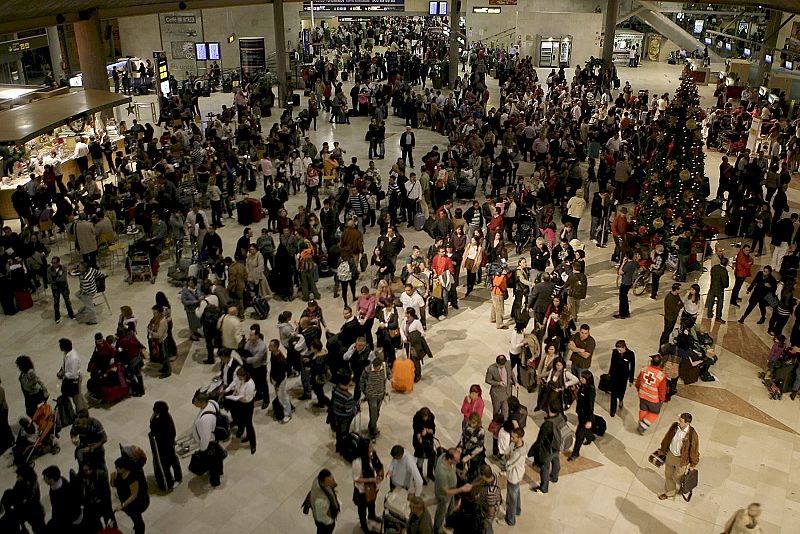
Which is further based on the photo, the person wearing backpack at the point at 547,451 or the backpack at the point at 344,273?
the backpack at the point at 344,273

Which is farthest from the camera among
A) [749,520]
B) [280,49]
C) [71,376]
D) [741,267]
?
[280,49]

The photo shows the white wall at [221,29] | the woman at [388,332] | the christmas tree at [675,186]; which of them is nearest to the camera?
the woman at [388,332]

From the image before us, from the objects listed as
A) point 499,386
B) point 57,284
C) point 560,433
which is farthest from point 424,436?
point 57,284

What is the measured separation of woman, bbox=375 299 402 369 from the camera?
1020 centimetres

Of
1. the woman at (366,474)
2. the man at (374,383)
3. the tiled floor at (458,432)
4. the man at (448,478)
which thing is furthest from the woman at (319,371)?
the man at (448,478)

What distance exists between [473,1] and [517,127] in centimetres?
2477

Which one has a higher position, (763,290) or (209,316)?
(209,316)

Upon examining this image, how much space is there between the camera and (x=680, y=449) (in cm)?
778

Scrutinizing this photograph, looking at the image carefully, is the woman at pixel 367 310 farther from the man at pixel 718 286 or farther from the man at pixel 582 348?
the man at pixel 718 286

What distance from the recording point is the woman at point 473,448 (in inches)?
295

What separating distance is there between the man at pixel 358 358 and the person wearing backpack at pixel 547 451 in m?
2.37

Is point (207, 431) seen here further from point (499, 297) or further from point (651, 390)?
point (499, 297)

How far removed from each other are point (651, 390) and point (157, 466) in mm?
5921

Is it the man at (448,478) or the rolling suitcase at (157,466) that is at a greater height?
the man at (448,478)
